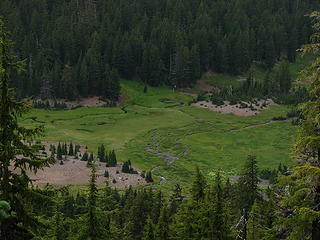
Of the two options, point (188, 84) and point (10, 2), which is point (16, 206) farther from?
point (10, 2)

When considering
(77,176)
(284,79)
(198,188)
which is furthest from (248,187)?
(284,79)

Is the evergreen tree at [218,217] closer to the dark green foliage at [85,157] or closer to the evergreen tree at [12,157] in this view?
the evergreen tree at [12,157]

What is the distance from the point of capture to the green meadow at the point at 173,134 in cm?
7500

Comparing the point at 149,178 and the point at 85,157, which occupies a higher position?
the point at 85,157

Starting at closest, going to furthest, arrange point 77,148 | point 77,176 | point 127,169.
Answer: point 77,176 < point 127,169 < point 77,148

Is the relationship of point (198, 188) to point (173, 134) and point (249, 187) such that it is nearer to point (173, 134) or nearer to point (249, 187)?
point (249, 187)

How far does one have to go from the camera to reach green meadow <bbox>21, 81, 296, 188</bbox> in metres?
75.0

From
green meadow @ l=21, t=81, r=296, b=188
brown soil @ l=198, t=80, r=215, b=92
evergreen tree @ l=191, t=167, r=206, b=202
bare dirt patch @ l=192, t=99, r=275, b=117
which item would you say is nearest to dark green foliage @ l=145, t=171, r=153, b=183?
green meadow @ l=21, t=81, r=296, b=188

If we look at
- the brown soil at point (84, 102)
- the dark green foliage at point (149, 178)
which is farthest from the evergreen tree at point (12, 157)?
the brown soil at point (84, 102)

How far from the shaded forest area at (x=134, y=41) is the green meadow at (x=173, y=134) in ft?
50.9

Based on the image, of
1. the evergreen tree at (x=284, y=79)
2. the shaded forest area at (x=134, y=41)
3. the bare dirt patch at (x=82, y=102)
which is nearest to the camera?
the bare dirt patch at (x=82, y=102)

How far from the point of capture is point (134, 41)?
14950 cm

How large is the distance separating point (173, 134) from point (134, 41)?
64.8m

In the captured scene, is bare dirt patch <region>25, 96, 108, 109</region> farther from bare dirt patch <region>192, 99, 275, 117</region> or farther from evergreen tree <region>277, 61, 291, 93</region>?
evergreen tree <region>277, 61, 291, 93</region>
